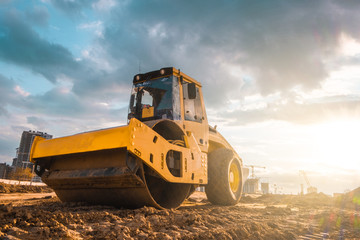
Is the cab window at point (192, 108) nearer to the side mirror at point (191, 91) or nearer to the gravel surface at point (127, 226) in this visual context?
the side mirror at point (191, 91)

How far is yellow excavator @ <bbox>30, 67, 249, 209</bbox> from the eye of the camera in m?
3.95

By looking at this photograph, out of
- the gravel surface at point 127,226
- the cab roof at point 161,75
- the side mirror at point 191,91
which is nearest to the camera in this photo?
the gravel surface at point 127,226

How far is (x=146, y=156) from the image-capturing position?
156 inches

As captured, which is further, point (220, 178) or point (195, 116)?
point (220, 178)

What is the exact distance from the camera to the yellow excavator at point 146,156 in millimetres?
3951

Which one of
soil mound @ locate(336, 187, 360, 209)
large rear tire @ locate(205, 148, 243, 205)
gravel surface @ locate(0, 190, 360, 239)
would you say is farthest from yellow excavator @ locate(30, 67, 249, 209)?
soil mound @ locate(336, 187, 360, 209)

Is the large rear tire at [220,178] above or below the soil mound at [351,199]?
above

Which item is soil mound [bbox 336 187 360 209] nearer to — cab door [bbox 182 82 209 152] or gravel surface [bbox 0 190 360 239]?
gravel surface [bbox 0 190 360 239]

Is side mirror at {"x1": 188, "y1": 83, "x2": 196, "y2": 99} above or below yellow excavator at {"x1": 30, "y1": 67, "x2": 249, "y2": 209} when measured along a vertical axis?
above

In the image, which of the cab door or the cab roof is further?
the cab roof

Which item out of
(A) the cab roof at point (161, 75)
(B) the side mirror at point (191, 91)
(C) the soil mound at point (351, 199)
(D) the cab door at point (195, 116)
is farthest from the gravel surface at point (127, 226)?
(C) the soil mound at point (351, 199)

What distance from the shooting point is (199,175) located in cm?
539

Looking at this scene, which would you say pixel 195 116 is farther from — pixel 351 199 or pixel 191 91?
pixel 351 199

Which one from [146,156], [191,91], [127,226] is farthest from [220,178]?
[127,226]
